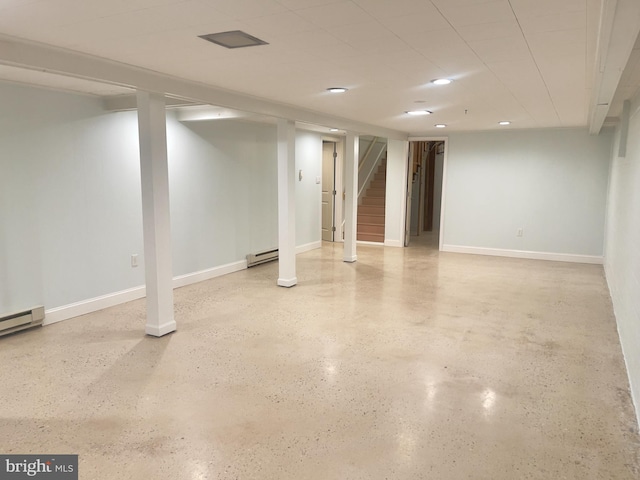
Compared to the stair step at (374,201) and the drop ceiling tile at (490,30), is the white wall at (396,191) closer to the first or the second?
the stair step at (374,201)

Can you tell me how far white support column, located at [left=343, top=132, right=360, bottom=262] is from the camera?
22.5 ft

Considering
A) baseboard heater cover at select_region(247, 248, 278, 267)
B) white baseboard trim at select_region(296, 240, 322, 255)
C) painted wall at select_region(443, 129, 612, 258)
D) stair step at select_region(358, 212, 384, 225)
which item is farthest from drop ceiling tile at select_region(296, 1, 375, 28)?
→ stair step at select_region(358, 212, 384, 225)

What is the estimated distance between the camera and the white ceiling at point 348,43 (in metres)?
2.06

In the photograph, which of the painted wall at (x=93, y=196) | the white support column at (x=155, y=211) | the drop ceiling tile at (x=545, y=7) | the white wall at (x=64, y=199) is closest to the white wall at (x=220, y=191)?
the painted wall at (x=93, y=196)

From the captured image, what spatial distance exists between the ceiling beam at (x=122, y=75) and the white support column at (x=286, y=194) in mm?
224

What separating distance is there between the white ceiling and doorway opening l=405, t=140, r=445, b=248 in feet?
16.8

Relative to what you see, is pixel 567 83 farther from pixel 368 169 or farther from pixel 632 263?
pixel 368 169

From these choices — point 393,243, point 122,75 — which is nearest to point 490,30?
point 122,75

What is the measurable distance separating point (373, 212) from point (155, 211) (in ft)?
20.9

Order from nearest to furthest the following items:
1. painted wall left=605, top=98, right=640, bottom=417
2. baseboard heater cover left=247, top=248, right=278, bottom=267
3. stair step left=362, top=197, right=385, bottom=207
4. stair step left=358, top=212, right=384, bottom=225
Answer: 1. painted wall left=605, top=98, right=640, bottom=417
2. baseboard heater cover left=247, top=248, right=278, bottom=267
3. stair step left=358, top=212, right=384, bottom=225
4. stair step left=362, top=197, right=385, bottom=207

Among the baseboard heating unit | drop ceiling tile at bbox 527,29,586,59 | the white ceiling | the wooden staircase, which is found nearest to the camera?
the white ceiling

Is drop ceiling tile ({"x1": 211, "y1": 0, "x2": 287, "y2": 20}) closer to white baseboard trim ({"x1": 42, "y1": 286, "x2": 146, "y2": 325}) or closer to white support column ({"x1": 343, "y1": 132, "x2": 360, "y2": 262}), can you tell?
white baseboard trim ({"x1": 42, "y1": 286, "x2": 146, "y2": 325})

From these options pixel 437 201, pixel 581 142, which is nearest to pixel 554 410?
pixel 581 142

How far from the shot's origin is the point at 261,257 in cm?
698
